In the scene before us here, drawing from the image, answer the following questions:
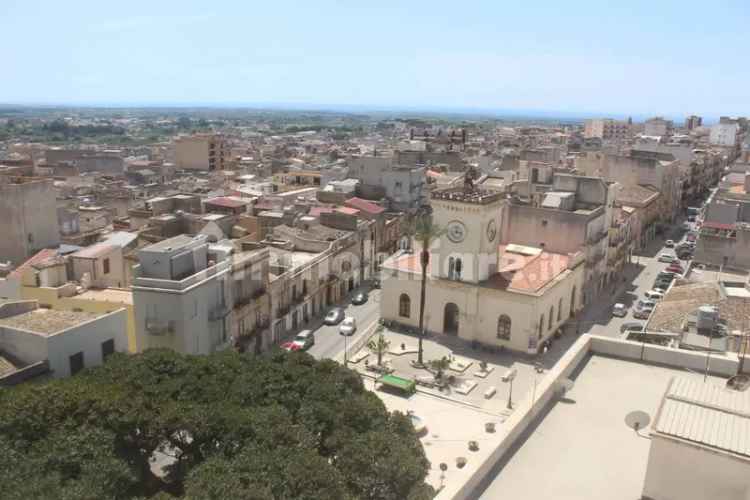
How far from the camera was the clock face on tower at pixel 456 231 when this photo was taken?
4359 cm

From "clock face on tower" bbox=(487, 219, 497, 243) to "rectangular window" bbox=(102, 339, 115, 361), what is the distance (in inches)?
996

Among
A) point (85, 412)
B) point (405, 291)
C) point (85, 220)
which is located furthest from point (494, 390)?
point (85, 220)

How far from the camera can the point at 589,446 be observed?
15016 millimetres

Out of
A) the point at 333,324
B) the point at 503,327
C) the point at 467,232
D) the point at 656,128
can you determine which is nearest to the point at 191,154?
the point at 333,324

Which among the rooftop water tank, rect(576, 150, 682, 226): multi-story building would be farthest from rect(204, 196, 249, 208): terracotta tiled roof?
rect(576, 150, 682, 226): multi-story building

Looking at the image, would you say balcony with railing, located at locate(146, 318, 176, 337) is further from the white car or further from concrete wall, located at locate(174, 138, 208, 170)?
concrete wall, located at locate(174, 138, 208, 170)

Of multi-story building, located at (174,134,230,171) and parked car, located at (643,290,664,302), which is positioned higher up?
multi-story building, located at (174,134,230,171)

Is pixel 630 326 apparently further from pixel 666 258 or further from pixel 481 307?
pixel 666 258

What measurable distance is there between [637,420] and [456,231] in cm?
2876

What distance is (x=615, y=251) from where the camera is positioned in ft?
198

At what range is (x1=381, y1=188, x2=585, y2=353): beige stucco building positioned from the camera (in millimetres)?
42375

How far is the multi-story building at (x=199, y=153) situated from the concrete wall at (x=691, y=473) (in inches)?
5139

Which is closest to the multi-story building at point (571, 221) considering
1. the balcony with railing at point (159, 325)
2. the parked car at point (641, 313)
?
the parked car at point (641, 313)

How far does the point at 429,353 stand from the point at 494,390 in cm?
630
